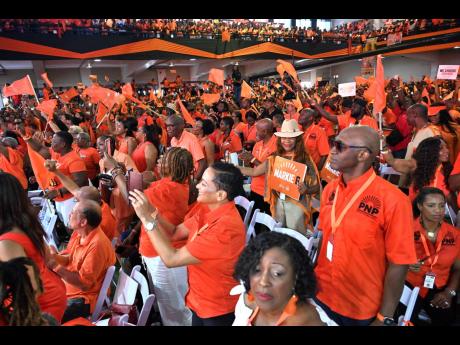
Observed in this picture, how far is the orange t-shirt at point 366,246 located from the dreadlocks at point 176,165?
1267 mm

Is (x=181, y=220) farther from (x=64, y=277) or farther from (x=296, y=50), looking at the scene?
(x=296, y=50)

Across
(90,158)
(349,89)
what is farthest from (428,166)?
(90,158)

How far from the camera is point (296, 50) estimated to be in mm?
22359

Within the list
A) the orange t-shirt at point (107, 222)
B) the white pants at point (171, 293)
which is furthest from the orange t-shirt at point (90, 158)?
the white pants at point (171, 293)

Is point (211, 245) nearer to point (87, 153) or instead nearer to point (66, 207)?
point (66, 207)

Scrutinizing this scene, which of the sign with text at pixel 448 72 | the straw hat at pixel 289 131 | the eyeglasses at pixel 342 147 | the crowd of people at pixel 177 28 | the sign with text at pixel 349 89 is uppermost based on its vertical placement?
the crowd of people at pixel 177 28

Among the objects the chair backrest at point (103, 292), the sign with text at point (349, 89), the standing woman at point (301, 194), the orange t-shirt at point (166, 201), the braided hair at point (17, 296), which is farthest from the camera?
the sign with text at point (349, 89)

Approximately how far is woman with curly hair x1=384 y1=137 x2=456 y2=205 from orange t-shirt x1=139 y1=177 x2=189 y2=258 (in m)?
1.86

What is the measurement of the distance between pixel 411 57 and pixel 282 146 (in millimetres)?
24727

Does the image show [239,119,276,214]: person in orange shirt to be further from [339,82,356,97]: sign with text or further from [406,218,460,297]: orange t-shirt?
[339,82,356,97]: sign with text

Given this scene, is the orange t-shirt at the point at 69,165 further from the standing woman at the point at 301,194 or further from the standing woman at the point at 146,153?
the standing woman at the point at 301,194

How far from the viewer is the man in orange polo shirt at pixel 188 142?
441cm

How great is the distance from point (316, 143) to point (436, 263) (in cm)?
239
